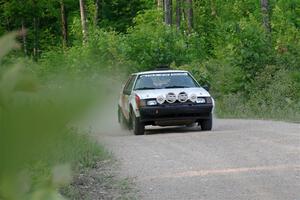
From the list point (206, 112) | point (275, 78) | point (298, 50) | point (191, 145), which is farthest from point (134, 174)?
point (298, 50)

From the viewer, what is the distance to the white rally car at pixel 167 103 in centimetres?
1780

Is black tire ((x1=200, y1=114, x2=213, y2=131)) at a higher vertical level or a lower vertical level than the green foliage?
lower

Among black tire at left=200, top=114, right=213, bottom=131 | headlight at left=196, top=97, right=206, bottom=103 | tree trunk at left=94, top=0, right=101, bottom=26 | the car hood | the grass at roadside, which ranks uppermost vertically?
the car hood

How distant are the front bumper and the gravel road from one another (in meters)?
0.51

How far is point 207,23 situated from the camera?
193 feet

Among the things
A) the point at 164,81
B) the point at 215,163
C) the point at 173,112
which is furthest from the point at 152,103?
the point at 215,163

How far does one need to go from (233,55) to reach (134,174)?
16986 mm

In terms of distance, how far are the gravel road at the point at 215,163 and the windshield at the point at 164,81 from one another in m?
1.54

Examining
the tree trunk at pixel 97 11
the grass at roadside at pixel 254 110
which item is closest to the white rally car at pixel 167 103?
the grass at roadside at pixel 254 110

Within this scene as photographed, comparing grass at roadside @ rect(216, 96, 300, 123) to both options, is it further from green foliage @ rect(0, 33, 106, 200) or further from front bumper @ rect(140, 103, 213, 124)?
green foliage @ rect(0, 33, 106, 200)

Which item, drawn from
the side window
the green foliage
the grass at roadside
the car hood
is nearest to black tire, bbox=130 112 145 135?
the car hood

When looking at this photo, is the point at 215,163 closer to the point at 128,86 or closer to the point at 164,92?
the point at 128,86

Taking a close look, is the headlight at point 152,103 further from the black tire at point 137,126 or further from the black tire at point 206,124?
the black tire at point 206,124

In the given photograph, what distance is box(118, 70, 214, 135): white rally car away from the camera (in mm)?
17797
